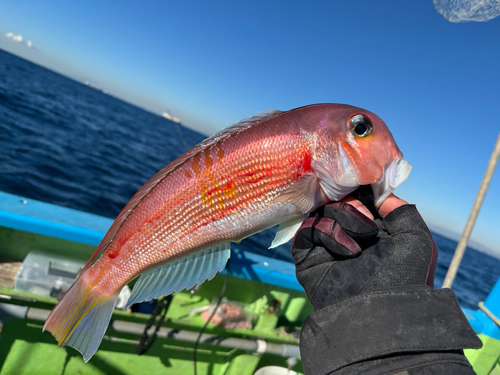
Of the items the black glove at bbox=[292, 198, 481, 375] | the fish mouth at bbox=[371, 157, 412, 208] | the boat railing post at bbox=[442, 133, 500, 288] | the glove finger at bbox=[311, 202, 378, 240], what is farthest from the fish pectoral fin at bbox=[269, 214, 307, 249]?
the boat railing post at bbox=[442, 133, 500, 288]

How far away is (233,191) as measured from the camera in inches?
79.4

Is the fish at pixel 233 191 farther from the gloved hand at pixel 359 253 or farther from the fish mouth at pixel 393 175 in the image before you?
the gloved hand at pixel 359 253

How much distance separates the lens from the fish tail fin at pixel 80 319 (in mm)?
1992

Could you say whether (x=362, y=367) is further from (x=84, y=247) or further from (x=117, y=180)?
(x=117, y=180)

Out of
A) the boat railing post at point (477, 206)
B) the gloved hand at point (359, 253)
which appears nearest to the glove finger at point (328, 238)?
the gloved hand at point (359, 253)

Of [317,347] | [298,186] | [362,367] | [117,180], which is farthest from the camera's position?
[117,180]

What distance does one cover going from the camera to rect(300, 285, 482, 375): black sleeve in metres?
1.39

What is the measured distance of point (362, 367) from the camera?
144cm

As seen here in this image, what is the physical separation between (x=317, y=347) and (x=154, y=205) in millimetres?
1345

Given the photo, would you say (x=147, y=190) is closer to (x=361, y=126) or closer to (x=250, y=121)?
(x=250, y=121)

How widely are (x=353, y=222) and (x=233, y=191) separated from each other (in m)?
0.80

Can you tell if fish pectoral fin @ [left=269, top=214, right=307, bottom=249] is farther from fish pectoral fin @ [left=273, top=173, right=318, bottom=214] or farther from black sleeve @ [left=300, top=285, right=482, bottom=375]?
black sleeve @ [left=300, top=285, right=482, bottom=375]

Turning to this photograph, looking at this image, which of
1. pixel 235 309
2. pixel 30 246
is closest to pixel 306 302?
pixel 235 309

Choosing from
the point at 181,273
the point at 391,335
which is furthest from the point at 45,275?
the point at 391,335
